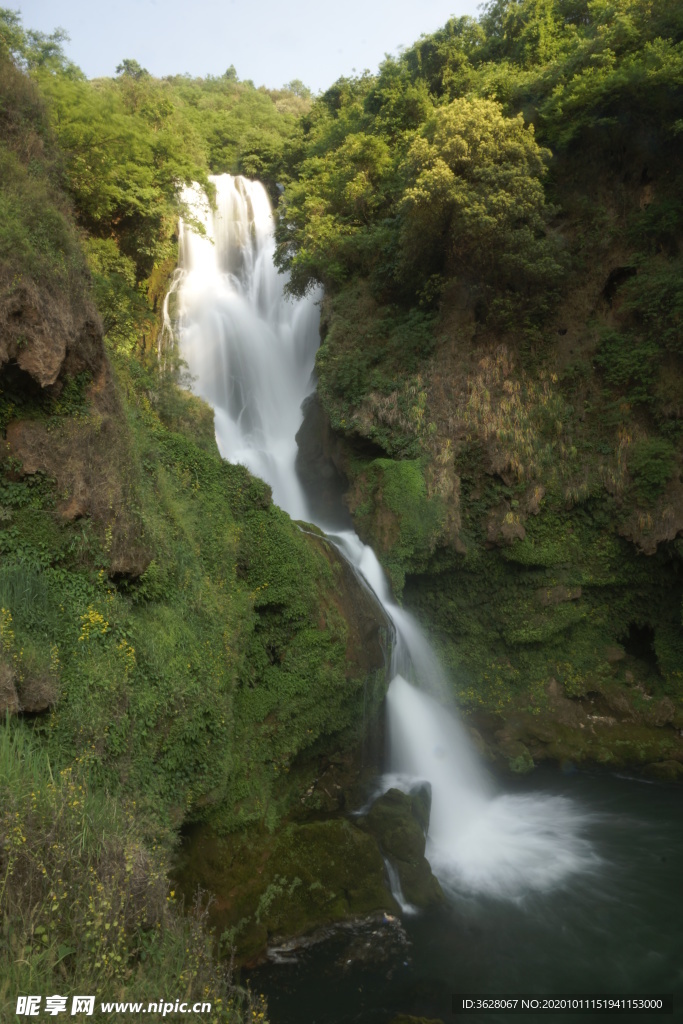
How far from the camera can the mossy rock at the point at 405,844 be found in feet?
27.5

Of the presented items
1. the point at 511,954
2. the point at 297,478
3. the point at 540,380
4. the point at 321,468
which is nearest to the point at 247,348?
the point at 297,478

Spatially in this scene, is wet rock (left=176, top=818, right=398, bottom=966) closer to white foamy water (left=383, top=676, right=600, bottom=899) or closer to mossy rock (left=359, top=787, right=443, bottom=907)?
mossy rock (left=359, top=787, right=443, bottom=907)

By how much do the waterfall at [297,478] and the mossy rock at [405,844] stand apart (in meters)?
0.83

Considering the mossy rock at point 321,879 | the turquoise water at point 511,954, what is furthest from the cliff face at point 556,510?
the mossy rock at point 321,879

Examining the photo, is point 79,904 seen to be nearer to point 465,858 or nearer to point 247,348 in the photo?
point 465,858

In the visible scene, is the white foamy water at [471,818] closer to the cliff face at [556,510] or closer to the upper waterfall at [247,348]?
the cliff face at [556,510]

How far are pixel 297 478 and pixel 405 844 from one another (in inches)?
364

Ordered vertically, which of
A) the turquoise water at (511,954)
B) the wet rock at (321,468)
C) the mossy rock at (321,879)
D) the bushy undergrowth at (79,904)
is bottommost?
the turquoise water at (511,954)

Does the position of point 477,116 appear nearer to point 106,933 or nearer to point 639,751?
point 639,751

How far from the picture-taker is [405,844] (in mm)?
8625

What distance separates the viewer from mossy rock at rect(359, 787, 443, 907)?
27.5ft

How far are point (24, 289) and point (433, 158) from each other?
9.91m

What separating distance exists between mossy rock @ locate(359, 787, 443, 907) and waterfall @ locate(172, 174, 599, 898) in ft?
2.72

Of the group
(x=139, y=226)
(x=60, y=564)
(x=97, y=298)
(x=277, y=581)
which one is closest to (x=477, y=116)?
(x=139, y=226)
